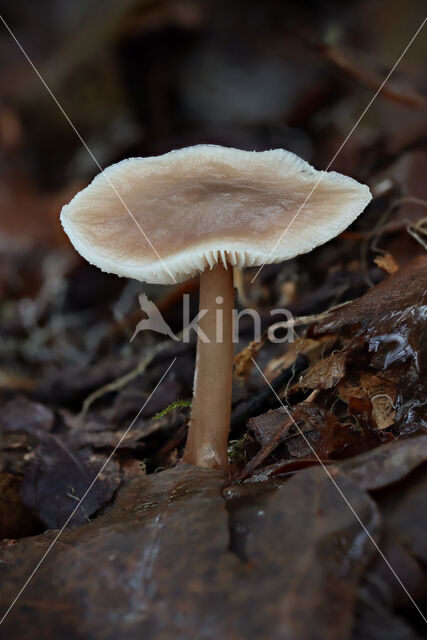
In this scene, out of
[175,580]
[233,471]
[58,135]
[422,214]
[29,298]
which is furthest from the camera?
[58,135]

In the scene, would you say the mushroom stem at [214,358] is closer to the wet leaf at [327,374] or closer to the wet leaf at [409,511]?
the wet leaf at [327,374]

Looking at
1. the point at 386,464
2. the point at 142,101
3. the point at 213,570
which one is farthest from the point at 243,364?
the point at 142,101

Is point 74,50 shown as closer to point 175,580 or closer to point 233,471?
point 233,471

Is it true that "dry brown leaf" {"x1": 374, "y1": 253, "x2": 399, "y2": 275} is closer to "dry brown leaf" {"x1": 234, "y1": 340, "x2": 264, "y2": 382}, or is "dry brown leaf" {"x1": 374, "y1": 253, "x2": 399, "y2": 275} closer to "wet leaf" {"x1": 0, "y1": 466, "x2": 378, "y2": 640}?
"dry brown leaf" {"x1": 234, "y1": 340, "x2": 264, "y2": 382}

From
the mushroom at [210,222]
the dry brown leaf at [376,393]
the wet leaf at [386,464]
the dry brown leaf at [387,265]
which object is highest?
the mushroom at [210,222]

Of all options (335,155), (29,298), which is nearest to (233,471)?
(335,155)

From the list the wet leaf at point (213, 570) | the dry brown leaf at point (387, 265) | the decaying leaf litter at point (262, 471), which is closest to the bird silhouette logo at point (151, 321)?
the decaying leaf litter at point (262, 471)

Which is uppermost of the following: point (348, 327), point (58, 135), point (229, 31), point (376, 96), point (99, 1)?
point (99, 1)
